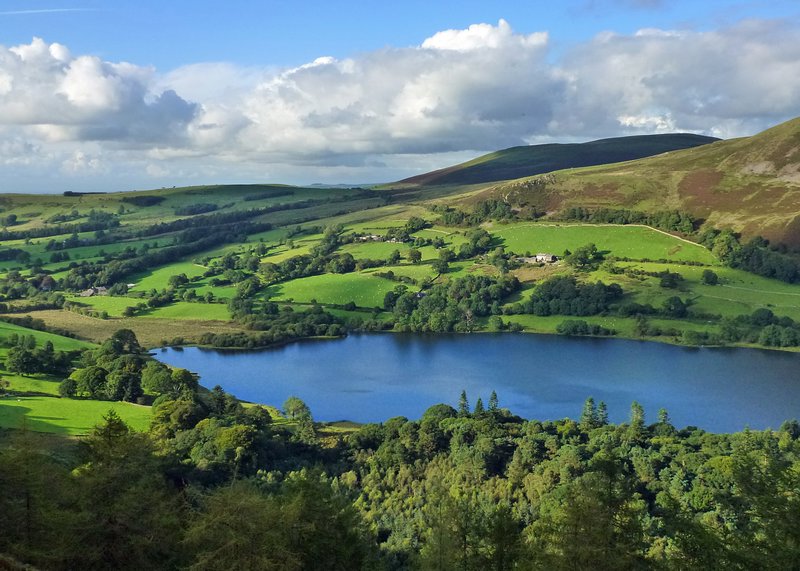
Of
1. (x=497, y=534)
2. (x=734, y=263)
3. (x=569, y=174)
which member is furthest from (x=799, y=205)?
(x=497, y=534)

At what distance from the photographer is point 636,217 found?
137 metres

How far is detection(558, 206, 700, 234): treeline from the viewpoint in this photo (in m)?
131

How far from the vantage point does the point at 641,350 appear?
9262 centimetres

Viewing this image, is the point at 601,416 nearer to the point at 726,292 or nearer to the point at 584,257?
the point at 726,292

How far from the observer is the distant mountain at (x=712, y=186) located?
12900 cm

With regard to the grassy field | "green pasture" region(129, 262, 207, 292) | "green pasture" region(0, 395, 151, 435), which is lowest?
the grassy field

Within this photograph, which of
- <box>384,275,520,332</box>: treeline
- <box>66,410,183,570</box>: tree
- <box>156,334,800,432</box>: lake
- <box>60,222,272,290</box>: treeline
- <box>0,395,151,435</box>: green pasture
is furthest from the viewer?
<box>60,222,272,290</box>: treeline

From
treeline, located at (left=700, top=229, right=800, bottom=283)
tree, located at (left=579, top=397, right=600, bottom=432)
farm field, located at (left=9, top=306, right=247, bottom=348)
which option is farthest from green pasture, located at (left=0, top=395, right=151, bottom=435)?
treeline, located at (left=700, top=229, right=800, bottom=283)

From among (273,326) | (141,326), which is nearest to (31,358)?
(141,326)

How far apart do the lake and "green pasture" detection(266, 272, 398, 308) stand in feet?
57.4

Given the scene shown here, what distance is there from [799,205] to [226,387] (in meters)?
116

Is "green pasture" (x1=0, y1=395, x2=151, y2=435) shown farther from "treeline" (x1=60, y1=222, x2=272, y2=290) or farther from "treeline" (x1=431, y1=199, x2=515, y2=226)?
"treeline" (x1=431, y1=199, x2=515, y2=226)

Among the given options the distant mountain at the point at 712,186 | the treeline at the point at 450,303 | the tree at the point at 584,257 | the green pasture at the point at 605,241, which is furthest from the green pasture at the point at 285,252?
the tree at the point at 584,257

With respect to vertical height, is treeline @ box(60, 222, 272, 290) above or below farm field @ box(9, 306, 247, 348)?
above
